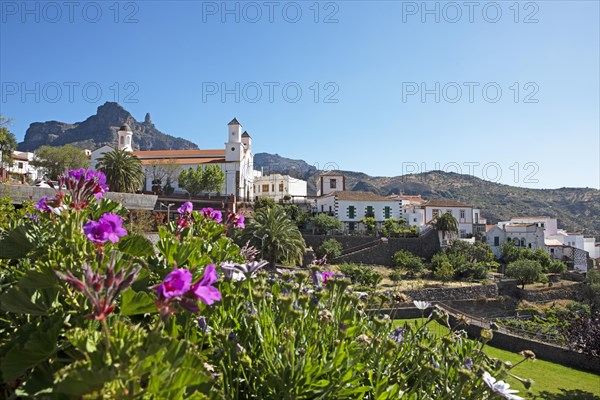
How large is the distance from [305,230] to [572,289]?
25359 millimetres

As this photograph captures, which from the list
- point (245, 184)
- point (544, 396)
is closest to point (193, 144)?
point (245, 184)

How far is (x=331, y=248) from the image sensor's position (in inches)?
1462

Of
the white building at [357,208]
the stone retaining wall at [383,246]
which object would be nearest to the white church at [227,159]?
the white building at [357,208]

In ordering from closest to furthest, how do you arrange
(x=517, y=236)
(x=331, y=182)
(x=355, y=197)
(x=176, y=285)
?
1. (x=176, y=285)
2. (x=355, y=197)
3. (x=517, y=236)
4. (x=331, y=182)

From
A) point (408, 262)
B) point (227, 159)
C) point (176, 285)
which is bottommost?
point (408, 262)

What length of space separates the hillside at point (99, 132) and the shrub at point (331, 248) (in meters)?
147

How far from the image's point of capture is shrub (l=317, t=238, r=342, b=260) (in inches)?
1447

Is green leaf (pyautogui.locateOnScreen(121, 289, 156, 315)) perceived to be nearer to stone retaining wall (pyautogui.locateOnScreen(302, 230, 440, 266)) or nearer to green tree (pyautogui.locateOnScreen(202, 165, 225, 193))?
stone retaining wall (pyautogui.locateOnScreen(302, 230, 440, 266))

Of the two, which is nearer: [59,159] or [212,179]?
[212,179]

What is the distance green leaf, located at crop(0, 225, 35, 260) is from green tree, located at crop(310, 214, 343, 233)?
39.0 metres


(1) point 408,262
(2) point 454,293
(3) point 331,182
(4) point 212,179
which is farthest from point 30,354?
(3) point 331,182

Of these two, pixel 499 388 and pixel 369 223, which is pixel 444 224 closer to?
pixel 369 223

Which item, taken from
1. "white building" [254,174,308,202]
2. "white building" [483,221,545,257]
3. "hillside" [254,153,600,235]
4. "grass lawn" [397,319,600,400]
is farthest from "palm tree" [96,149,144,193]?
"hillside" [254,153,600,235]

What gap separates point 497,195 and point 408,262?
321ft
